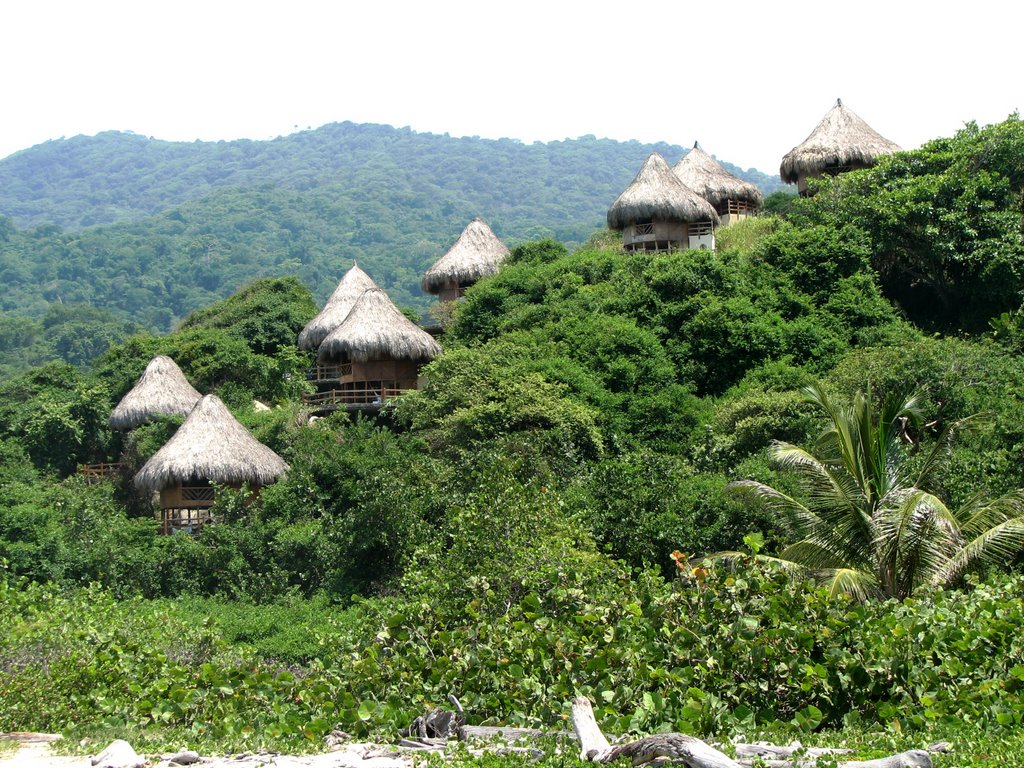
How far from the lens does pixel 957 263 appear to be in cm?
2650

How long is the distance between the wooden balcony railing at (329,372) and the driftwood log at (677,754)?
73.0ft

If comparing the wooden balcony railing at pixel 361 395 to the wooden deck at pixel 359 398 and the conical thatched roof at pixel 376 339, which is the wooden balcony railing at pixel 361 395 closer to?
the wooden deck at pixel 359 398

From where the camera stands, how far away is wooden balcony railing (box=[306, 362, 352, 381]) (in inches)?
1191

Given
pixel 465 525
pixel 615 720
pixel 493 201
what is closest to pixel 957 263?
pixel 465 525

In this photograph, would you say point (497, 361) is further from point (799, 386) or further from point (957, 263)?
point (957, 263)

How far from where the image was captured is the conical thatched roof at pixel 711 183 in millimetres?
34812

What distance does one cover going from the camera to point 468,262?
34656mm

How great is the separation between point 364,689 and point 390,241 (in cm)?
8436

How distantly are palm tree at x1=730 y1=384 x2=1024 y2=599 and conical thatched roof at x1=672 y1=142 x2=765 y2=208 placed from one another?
19755 mm

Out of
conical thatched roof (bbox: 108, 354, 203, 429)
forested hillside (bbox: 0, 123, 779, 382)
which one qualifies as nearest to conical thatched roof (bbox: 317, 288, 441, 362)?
conical thatched roof (bbox: 108, 354, 203, 429)

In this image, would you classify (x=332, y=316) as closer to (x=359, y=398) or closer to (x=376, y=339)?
(x=359, y=398)

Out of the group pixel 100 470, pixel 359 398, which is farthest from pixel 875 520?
pixel 100 470

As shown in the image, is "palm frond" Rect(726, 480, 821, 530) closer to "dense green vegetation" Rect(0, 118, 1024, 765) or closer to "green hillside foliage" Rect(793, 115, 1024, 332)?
"dense green vegetation" Rect(0, 118, 1024, 765)

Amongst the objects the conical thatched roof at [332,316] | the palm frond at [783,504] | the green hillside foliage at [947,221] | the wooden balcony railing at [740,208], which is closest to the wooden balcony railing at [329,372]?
the conical thatched roof at [332,316]
